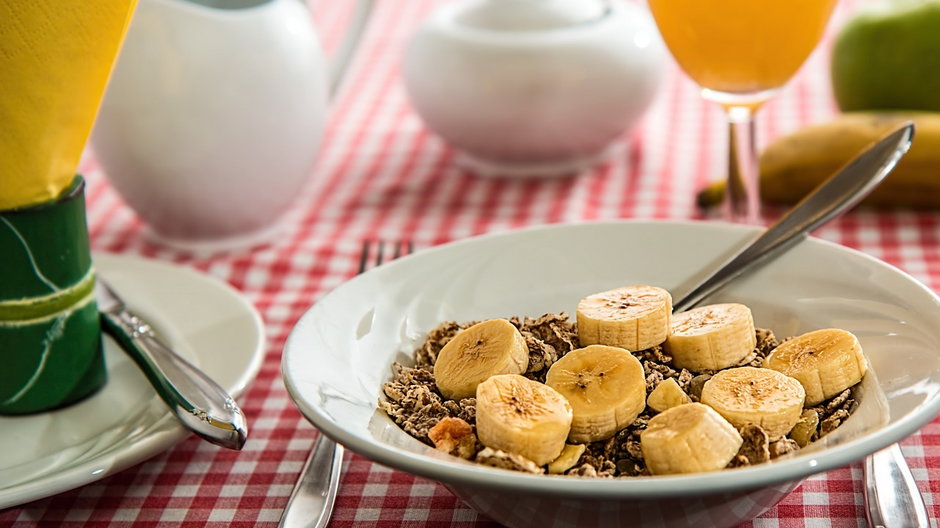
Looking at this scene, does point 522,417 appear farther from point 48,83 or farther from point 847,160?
point 847,160

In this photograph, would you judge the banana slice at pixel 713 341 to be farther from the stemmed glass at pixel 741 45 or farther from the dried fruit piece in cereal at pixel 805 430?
the stemmed glass at pixel 741 45

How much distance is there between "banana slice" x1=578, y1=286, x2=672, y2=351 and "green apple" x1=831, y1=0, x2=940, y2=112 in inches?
25.7

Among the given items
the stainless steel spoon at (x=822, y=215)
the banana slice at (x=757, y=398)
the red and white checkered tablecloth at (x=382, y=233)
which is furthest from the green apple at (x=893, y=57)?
the banana slice at (x=757, y=398)

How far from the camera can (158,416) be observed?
627mm

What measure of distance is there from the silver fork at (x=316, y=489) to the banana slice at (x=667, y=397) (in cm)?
17

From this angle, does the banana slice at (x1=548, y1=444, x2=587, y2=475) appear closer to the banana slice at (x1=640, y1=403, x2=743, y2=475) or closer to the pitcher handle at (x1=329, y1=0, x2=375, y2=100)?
the banana slice at (x1=640, y1=403, x2=743, y2=475)

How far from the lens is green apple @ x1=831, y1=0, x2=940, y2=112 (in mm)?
1087

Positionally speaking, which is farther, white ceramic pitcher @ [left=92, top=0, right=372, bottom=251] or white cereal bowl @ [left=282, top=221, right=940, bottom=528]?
white ceramic pitcher @ [left=92, top=0, right=372, bottom=251]

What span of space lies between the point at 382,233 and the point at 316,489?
48cm

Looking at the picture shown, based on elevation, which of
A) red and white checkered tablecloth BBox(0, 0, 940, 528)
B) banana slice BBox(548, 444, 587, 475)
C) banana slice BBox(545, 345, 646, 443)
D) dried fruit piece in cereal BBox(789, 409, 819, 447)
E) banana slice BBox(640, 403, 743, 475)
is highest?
banana slice BBox(640, 403, 743, 475)

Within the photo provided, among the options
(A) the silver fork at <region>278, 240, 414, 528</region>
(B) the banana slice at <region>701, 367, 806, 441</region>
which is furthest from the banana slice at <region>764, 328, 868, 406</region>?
(A) the silver fork at <region>278, 240, 414, 528</region>

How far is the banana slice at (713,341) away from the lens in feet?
1.81

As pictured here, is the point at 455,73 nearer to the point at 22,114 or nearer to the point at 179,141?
the point at 179,141

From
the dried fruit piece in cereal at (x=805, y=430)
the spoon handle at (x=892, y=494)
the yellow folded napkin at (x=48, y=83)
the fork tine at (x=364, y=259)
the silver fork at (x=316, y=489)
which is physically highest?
the yellow folded napkin at (x=48, y=83)
